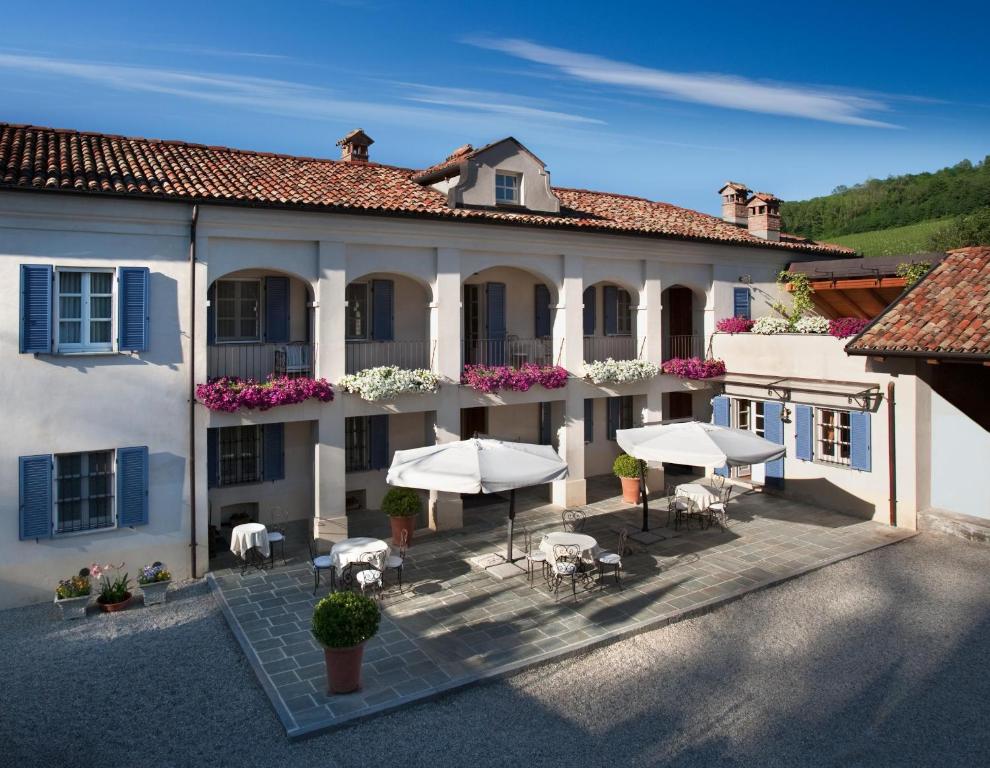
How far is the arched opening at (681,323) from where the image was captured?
2156 centimetres

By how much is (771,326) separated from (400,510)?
11.4m

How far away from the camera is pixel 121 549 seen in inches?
514

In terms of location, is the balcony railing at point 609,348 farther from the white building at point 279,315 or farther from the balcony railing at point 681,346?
the balcony railing at point 681,346

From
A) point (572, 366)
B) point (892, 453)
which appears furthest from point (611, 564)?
point (892, 453)

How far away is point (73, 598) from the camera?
11.6 m

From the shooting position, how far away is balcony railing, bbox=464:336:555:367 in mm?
19000

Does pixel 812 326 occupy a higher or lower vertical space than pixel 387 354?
higher

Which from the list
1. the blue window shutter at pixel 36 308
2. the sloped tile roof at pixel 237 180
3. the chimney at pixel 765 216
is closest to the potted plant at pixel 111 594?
the blue window shutter at pixel 36 308

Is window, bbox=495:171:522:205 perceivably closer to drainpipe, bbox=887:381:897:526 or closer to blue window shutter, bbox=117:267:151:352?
blue window shutter, bbox=117:267:151:352

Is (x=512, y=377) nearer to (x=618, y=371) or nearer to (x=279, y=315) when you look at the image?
(x=618, y=371)

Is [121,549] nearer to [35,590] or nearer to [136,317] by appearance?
[35,590]

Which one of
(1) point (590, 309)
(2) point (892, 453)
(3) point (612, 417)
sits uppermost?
(1) point (590, 309)

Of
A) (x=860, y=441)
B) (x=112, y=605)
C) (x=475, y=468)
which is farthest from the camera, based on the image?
(x=860, y=441)

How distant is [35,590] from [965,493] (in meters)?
17.8
